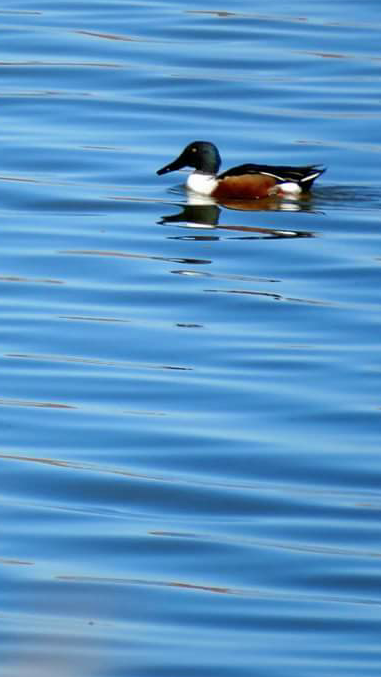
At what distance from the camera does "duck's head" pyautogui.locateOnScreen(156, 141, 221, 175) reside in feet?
42.0

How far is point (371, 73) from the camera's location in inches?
693

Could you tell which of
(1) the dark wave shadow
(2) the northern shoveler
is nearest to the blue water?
(1) the dark wave shadow

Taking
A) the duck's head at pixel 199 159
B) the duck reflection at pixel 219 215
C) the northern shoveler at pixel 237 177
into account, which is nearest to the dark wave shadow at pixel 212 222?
the duck reflection at pixel 219 215

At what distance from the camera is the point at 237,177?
41.7 feet

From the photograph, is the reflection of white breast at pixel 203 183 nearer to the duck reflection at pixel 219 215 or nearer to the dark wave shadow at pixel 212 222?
the duck reflection at pixel 219 215

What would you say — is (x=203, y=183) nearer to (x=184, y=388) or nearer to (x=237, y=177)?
(x=237, y=177)

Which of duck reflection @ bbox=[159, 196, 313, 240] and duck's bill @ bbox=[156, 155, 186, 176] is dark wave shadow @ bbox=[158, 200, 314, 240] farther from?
duck's bill @ bbox=[156, 155, 186, 176]

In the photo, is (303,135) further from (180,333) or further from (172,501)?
(172,501)

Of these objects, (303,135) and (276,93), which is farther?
(276,93)

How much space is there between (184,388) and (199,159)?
16.9 ft

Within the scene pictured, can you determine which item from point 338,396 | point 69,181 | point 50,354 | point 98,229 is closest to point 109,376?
point 50,354

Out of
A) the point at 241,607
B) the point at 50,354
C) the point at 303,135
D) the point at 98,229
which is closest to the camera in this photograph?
the point at 241,607

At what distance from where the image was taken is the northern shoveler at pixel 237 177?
1241 centimetres

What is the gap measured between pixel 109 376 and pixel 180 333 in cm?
94
